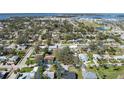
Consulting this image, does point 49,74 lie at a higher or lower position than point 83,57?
lower

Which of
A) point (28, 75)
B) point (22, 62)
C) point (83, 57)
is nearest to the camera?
point (28, 75)

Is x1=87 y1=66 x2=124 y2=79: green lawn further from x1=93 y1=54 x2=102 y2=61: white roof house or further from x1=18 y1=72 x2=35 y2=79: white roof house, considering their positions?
x1=18 y1=72 x2=35 y2=79: white roof house

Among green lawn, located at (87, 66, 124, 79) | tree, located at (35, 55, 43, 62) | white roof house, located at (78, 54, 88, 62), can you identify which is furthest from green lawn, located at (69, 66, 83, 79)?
tree, located at (35, 55, 43, 62)

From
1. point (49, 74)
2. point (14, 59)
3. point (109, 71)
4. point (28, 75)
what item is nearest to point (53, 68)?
point (49, 74)

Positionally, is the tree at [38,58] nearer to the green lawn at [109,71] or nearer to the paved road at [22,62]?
the paved road at [22,62]

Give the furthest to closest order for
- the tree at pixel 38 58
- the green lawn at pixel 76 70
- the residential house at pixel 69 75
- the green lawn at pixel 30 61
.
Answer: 1. the tree at pixel 38 58
2. the green lawn at pixel 30 61
3. the green lawn at pixel 76 70
4. the residential house at pixel 69 75

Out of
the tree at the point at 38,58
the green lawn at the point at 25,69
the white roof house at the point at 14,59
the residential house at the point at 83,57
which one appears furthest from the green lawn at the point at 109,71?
the white roof house at the point at 14,59

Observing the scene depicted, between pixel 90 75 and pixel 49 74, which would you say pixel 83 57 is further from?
pixel 49 74

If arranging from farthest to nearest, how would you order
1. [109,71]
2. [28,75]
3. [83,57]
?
[83,57], [109,71], [28,75]

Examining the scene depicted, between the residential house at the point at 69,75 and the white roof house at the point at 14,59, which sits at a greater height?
the white roof house at the point at 14,59

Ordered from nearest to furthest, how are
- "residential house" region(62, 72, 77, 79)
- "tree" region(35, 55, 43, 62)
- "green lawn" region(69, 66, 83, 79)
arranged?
"residential house" region(62, 72, 77, 79) < "green lawn" region(69, 66, 83, 79) < "tree" region(35, 55, 43, 62)
